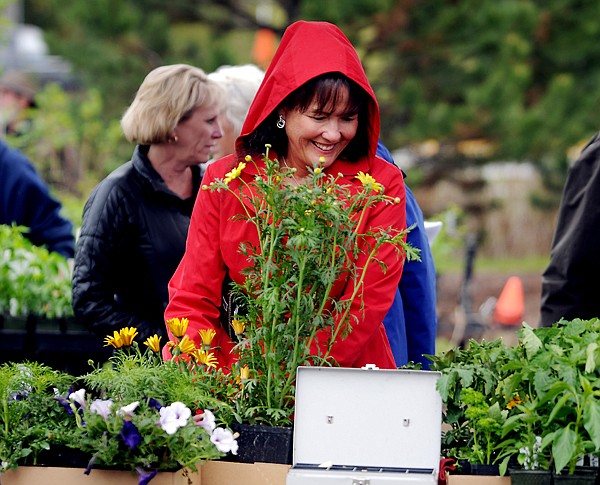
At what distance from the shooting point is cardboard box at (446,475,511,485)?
262 cm

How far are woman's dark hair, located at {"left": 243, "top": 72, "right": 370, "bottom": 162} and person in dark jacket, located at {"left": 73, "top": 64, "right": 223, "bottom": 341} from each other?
43.1 inches

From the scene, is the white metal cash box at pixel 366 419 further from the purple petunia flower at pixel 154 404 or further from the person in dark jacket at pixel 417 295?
the person in dark jacket at pixel 417 295

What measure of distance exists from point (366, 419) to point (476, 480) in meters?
0.27

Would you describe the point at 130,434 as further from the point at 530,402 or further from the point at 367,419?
the point at 530,402

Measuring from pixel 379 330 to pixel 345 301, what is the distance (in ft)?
1.47

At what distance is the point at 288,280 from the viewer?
2.80 meters

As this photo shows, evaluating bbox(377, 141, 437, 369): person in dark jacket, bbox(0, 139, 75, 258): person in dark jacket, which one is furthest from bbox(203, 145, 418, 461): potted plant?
bbox(0, 139, 75, 258): person in dark jacket

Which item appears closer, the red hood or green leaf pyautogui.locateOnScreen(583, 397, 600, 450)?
green leaf pyautogui.locateOnScreen(583, 397, 600, 450)

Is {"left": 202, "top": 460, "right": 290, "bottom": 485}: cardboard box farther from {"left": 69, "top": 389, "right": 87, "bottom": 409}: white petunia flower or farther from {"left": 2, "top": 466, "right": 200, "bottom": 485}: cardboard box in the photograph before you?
{"left": 69, "top": 389, "right": 87, "bottom": 409}: white petunia flower

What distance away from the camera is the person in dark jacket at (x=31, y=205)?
19.1ft

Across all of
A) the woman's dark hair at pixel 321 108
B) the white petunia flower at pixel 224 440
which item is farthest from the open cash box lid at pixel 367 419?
the woman's dark hair at pixel 321 108

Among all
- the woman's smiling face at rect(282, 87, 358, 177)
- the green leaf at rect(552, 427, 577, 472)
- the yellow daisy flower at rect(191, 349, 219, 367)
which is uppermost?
the woman's smiling face at rect(282, 87, 358, 177)

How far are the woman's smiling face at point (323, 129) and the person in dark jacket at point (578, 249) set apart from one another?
121 cm

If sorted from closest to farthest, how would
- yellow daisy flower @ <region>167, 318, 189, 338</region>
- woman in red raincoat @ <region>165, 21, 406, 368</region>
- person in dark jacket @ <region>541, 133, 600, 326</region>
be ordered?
yellow daisy flower @ <region>167, 318, 189, 338</region>
woman in red raincoat @ <region>165, 21, 406, 368</region>
person in dark jacket @ <region>541, 133, 600, 326</region>
